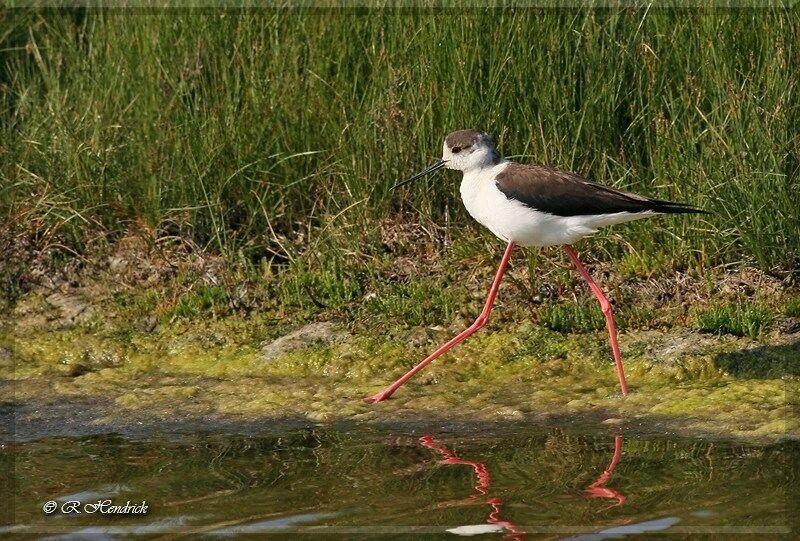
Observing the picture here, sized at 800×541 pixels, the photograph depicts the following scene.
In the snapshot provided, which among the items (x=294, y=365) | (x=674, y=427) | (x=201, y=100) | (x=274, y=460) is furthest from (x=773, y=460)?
(x=201, y=100)

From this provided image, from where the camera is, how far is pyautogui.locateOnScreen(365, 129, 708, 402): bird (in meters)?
5.22

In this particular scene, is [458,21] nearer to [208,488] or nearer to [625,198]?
[625,198]

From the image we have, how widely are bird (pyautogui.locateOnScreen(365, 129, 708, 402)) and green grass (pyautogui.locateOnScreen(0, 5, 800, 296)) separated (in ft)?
2.36

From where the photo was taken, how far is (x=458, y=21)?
6484mm

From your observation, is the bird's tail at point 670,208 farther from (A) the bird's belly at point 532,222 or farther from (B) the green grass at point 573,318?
(B) the green grass at point 573,318

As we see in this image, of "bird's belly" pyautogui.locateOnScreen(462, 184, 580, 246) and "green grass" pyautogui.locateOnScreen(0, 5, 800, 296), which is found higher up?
"green grass" pyautogui.locateOnScreen(0, 5, 800, 296)

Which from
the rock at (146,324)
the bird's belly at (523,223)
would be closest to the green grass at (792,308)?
the bird's belly at (523,223)

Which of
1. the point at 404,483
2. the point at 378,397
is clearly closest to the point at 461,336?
the point at 378,397

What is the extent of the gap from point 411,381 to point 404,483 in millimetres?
1281

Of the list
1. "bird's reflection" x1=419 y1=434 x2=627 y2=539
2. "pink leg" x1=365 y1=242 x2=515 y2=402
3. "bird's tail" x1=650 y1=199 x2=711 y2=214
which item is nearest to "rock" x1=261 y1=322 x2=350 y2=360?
"pink leg" x1=365 y1=242 x2=515 y2=402

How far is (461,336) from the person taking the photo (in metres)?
5.55

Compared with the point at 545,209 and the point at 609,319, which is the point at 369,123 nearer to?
the point at 545,209

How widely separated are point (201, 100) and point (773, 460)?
365 centimetres

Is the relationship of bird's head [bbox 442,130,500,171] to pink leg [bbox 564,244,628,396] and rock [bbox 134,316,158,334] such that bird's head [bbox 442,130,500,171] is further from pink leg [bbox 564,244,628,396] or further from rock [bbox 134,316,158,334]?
rock [bbox 134,316,158,334]
